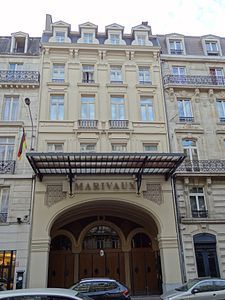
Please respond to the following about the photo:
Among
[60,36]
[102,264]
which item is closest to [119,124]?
[60,36]

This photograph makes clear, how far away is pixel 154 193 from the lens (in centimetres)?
1667

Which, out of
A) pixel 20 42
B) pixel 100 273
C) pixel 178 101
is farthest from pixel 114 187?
pixel 20 42

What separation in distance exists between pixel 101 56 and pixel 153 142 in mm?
7529

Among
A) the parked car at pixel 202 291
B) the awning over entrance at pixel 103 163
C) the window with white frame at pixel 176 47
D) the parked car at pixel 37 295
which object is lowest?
the parked car at pixel 202 291

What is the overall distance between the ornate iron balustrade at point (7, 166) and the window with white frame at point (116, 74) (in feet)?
29.1

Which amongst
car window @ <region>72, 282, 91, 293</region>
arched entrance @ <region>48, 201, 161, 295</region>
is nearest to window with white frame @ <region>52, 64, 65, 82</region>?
arched entrance @ <region>48, 201, 161, 295</region>

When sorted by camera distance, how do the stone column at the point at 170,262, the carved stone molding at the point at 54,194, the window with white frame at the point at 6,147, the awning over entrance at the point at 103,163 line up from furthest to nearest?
the window with white frame at the point at 6,147 < the carved stone molding at the point at 54,194 < the stone column at the point at 170,262 < the awning over entrance at the point at 103,163

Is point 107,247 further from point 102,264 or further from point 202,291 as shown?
point 202,291

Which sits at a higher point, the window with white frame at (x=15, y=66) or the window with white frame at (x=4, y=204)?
the window with white frame at (x=15, y=66)

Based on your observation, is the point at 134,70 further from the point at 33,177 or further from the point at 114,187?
the point at 33,177

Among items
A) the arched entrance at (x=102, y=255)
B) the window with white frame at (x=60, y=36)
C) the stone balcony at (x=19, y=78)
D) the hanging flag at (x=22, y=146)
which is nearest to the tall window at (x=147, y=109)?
the stone balcony at (x=19, y=78)

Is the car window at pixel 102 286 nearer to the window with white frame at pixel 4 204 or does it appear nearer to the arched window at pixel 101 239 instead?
the window with white frame at pixel 4 204

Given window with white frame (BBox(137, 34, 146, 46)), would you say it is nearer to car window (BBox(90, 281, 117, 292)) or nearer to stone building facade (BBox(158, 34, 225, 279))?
stone building facade (BBox(158, 34, 225, 279))

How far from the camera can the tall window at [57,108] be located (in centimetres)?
1850
